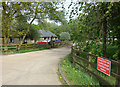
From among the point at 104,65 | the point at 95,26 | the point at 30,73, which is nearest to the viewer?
the point at 104,65

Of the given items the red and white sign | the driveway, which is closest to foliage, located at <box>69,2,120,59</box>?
the red and white sign

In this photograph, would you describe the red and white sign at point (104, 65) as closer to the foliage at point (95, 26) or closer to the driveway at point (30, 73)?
the foliage at point (95, 26)

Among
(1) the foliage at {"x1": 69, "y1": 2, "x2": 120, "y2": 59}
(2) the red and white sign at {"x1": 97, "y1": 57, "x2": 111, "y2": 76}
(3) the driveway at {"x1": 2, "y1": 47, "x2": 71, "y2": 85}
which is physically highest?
(1) the foliage at {"x1": 69, "y1": 2, "x2": 120, "y2": 59}

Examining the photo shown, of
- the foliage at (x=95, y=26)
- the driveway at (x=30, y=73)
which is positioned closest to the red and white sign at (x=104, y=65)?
the foliage at (x=95, y=26)

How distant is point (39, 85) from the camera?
4.20m

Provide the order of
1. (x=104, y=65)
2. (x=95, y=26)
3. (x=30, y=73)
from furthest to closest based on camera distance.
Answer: (x=30, y=73)
(x=95, y=26)
(x=104, y=65)

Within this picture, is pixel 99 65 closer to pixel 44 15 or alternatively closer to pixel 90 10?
pixel 90 10

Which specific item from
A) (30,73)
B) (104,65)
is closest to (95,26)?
(104,65)

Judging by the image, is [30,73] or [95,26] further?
[30,73]

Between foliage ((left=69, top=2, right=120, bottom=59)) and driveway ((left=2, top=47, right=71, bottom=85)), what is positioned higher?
foliage ((left=69, top=2, right=120, bottom=59))

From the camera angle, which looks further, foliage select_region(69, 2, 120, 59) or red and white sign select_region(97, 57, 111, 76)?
foliage select_region(69, 2, 120, 59)

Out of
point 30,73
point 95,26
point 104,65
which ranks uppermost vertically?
point 95,26

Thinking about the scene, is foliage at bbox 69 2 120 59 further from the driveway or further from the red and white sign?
the driveway

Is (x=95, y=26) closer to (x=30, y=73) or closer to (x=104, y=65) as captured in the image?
(x=104, y=65)
